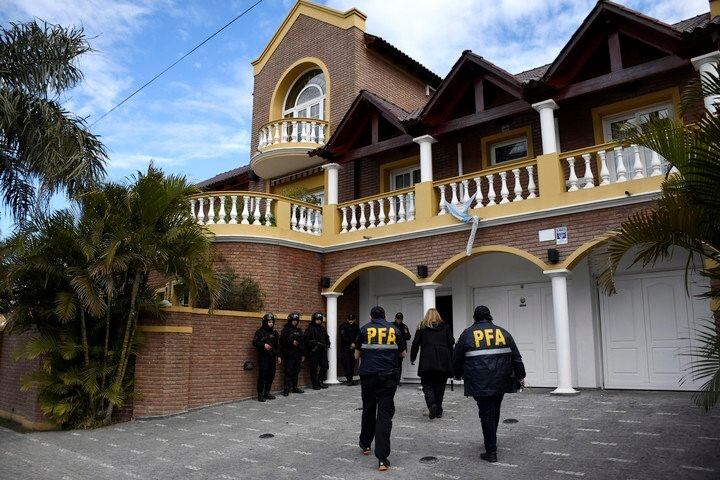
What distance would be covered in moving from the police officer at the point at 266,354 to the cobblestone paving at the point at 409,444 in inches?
44.6

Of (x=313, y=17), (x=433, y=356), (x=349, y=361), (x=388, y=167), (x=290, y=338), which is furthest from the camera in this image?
(x=313, y=17)

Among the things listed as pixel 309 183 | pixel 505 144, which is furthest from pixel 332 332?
pixel 505 144

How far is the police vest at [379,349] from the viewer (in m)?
6.63

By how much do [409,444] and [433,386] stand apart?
4.83 feet


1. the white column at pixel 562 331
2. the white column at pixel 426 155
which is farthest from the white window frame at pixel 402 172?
the white column at pixel 562 331

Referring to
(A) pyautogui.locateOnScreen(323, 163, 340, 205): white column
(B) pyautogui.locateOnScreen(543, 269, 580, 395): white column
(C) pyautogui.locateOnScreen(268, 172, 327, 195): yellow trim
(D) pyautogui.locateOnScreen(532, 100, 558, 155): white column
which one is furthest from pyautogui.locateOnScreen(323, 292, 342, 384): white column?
(D) pyautogui.locateOnScreen(532, 100, 558, 155): white column

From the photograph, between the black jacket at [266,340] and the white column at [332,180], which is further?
the white column at [332,180]

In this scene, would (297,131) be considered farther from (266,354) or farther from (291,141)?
(266,354)

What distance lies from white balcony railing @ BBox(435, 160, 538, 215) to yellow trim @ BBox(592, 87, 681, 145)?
1660 millimetres

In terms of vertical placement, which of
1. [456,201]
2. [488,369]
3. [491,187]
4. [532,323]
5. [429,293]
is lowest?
[488,369]

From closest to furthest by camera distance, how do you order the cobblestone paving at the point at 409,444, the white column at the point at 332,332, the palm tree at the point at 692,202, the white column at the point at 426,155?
the palm tree at the point at 692,202, the cobblestone paving at the point at 409,444, the white column at the point at 426,155, the white column at the point at 332,332

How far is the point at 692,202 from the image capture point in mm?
5125

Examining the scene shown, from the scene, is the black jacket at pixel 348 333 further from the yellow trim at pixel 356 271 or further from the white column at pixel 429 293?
the white column at pixel 429 293

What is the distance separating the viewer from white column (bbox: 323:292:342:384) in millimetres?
13164
